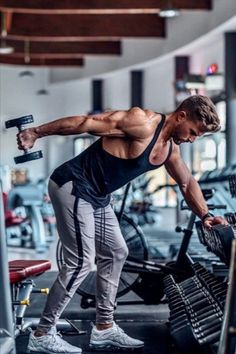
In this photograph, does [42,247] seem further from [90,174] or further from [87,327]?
[90,174]

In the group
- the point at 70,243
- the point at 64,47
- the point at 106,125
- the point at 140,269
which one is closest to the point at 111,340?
the point at 70,243

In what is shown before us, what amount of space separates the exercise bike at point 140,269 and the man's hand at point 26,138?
1.66m

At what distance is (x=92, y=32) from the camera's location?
14.5 m

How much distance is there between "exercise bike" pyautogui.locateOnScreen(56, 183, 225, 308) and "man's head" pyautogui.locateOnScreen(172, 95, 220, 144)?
4.90ft

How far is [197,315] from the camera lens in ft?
12.5

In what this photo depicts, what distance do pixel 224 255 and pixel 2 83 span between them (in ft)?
57.6

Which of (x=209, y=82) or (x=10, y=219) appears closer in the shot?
(x=10, y=219)

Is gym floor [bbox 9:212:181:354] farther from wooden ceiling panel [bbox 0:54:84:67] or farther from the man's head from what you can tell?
wooden ceiling panel [bbox 0:54:84:67]

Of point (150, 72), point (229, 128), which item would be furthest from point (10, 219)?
point (150, 72)

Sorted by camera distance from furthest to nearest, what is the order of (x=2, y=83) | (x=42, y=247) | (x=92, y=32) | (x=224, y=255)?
(x=2, y=83), (x=92, y=32), (x=42, y=247), (x=224, y=255)

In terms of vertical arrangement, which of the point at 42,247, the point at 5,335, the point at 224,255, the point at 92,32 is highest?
the point at 92,32

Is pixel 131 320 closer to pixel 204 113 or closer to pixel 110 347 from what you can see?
pixel 110 347

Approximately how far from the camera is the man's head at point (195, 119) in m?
4.04

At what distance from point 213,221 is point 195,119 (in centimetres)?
56
